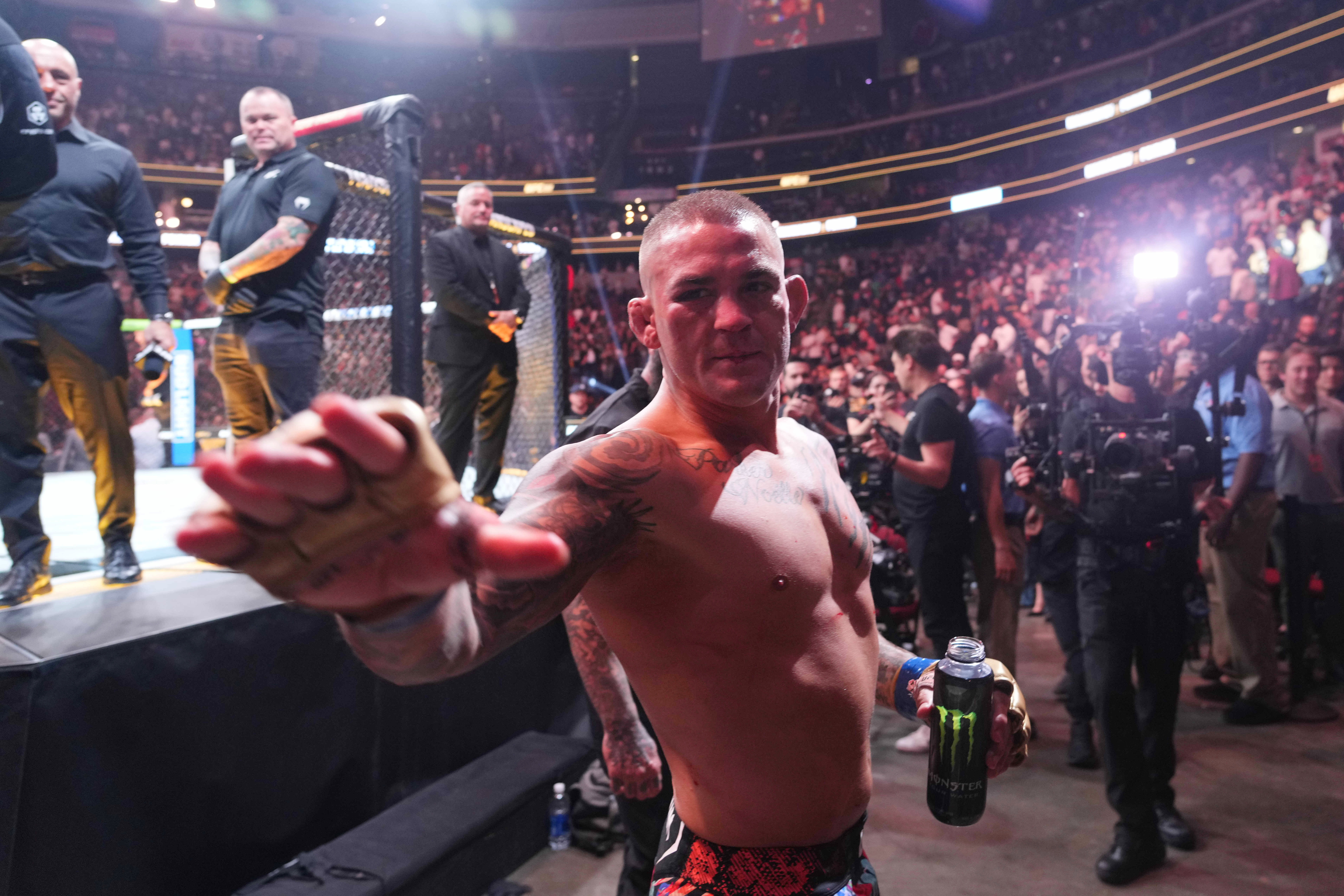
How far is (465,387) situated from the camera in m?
4.02

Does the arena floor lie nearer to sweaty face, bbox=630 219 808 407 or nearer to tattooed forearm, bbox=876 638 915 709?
tattooed forearm, bbox=876 638 915 709

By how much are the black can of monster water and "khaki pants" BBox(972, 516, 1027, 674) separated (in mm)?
2944

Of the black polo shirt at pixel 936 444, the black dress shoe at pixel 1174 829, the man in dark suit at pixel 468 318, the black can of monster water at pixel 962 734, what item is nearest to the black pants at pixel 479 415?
the man in dark suit at pixel 468 318

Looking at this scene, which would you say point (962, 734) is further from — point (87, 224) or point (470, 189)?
point (470, 189)

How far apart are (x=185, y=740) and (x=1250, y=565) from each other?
5.11 metres

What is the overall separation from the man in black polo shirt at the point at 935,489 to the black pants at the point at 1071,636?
53 cm

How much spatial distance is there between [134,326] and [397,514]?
12.0 m

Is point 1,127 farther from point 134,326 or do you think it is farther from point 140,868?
point 134,326

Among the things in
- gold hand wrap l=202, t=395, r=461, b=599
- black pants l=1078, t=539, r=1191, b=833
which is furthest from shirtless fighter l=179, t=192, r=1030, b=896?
black pants l=1078, t=539, r=1191, b=833

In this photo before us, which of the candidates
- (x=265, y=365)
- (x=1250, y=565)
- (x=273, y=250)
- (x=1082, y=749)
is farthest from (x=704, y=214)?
(x=1250, y=565)

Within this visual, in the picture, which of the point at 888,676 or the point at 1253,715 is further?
the point at 1253,715

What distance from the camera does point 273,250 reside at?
2803 mm

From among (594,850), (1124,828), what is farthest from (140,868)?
(1124,828)

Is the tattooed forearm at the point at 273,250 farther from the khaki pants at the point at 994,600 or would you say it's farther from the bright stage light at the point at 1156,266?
the bright stage light at the point at 1156,266
